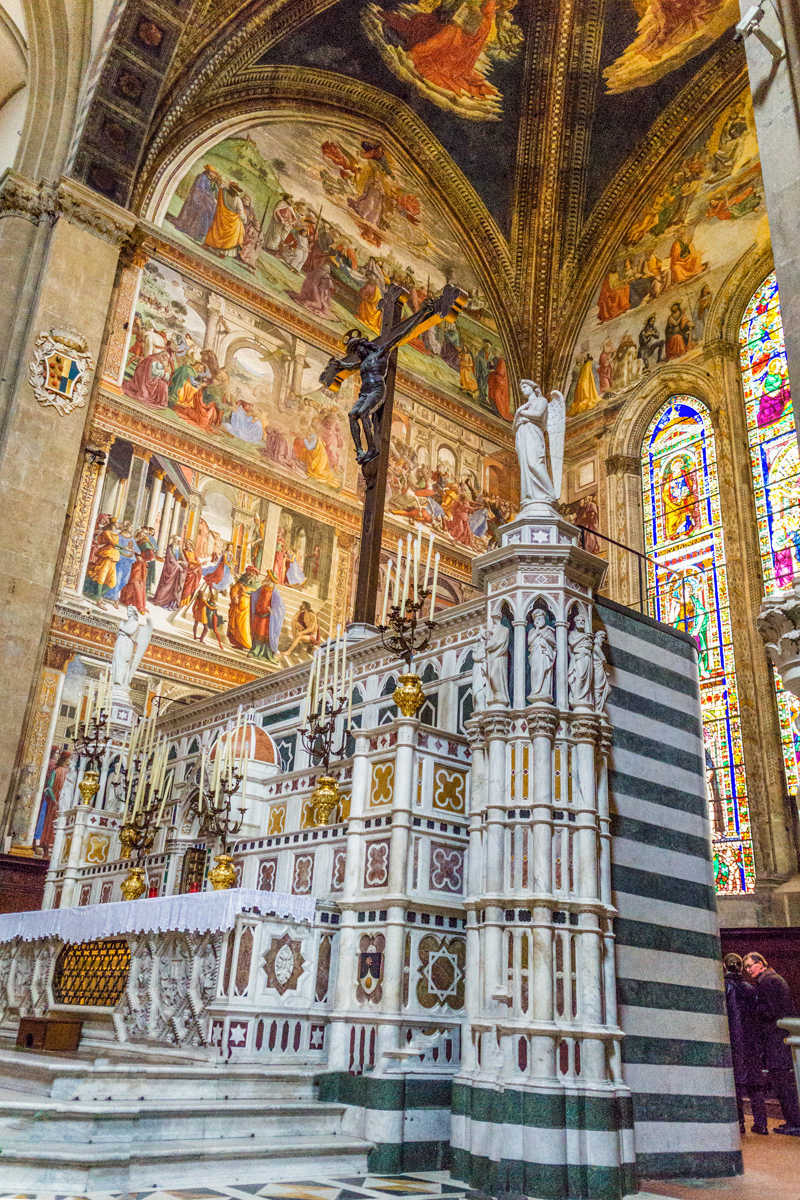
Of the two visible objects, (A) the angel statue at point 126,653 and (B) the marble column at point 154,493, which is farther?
(B) the marble column at point 154,493

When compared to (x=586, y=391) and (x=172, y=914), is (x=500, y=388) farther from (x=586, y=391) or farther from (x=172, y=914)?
(x=172, y=914)

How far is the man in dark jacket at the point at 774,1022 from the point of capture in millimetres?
9227

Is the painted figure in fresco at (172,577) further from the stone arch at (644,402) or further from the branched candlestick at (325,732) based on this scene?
the stone arch at (644,402)

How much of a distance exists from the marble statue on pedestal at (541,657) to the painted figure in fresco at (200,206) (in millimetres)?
12000

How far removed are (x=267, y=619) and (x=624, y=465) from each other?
7456 mm

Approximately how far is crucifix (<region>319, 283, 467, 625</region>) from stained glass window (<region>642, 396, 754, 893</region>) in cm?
551

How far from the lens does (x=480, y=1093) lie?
19.1 ft

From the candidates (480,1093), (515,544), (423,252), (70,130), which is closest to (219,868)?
(480,1093)

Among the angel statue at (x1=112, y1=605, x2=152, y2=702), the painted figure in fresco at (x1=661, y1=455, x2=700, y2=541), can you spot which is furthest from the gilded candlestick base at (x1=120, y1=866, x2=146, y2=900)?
the painted figure in fresco at (x1=661, y1=455, x2=700, y2=541)

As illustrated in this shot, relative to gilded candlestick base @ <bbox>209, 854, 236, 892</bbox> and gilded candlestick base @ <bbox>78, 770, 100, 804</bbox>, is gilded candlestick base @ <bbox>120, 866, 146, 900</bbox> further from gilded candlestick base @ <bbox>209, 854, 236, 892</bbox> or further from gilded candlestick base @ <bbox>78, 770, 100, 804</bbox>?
gilded candlestick base @ <bbox>78, 770, 100, 804</bbox>

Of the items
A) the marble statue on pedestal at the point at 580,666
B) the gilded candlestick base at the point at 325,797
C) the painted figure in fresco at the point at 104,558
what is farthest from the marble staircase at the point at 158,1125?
the painted figure in fresco at the point at 104,558

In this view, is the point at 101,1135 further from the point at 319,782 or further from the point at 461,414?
the point at 461,414

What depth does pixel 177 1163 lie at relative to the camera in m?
4.86

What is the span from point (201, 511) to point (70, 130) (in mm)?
6064
